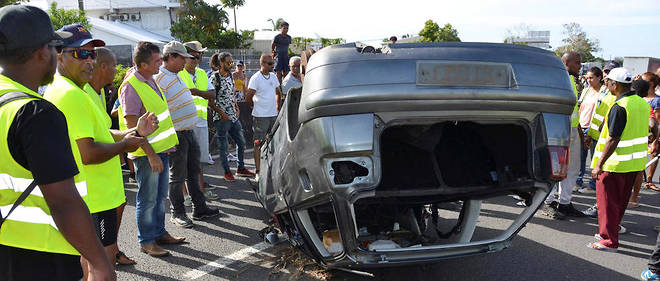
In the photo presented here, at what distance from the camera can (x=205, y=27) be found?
155 feet

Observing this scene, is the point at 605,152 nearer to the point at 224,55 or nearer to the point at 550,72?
the point at 550,72

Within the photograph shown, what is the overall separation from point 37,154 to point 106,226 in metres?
1.46

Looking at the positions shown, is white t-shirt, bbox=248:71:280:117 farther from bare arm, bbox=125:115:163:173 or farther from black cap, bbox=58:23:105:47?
black cap, bbox=58:23:105:47

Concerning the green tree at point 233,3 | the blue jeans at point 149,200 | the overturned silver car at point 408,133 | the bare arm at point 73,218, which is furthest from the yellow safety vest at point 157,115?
the green tree at point 233,3

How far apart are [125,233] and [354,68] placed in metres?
3.36

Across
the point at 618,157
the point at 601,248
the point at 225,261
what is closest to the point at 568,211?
the point at 601,248

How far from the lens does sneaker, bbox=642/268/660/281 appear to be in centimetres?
356

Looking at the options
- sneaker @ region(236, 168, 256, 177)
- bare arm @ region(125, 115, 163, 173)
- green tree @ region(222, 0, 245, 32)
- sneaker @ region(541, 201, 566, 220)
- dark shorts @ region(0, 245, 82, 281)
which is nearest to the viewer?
dark shorts @ region(0, 245, 82, 281)

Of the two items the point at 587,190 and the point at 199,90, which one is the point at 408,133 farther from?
the point at 587,190

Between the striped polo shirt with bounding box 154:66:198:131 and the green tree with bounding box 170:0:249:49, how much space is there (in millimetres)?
41035

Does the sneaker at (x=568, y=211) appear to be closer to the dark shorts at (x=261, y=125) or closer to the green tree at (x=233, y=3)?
the dark shorts at (x=261, y=125)

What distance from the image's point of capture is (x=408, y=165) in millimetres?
3527

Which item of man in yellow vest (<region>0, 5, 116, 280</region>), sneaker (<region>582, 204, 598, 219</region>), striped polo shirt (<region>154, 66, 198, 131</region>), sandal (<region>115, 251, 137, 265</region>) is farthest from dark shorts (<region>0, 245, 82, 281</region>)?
sneaker (<region>582, 204, 598, 219</region>)


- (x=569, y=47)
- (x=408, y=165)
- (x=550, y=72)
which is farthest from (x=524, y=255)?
(x=569, y=47)
